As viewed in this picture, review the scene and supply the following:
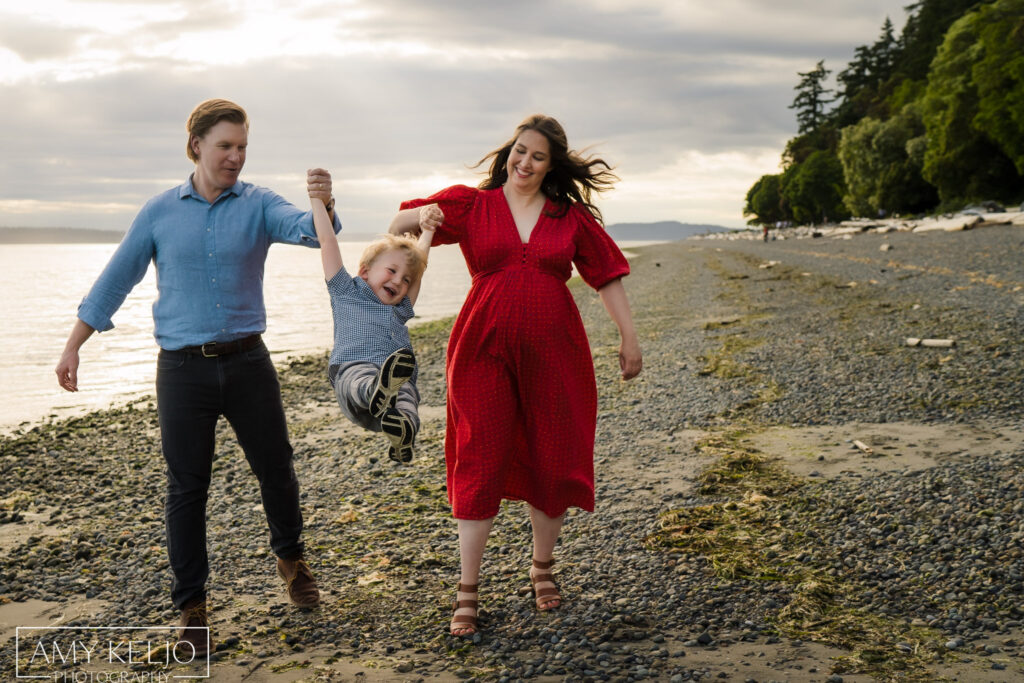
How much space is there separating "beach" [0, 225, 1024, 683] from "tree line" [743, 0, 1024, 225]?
126ft

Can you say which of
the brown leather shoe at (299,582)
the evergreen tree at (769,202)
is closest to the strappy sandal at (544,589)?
the brown leather shoe at (299,582)

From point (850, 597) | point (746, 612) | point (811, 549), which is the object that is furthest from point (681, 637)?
point (811, 549)

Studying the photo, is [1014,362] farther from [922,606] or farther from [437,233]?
[437,233]

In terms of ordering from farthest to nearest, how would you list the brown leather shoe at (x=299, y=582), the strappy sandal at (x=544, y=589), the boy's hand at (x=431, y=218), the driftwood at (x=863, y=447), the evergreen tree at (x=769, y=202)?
the evergreen tree at (x=769, y=202)
the driftwood at (x=863, y=447)
the brown leather shoe at (x=299, y=582)
the strappy sandal at (x=544, y=589)
the boy's hand at (x=431, y=218)

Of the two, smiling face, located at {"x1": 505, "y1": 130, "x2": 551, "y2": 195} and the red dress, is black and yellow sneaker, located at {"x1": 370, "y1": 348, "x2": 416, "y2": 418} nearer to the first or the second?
the red dress

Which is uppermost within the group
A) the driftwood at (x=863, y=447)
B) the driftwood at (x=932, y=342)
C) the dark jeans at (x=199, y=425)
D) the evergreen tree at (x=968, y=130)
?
the evergreen tree at (x=968, y=130)

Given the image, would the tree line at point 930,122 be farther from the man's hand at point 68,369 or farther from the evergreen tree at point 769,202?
the man's hand at point 68,369

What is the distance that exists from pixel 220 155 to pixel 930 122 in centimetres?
5514

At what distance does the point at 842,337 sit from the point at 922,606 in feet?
29.3

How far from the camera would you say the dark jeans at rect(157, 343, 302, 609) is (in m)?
4.05

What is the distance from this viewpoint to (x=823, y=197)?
278ft

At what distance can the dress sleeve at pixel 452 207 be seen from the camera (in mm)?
4148

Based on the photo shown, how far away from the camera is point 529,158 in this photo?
4121 millimetres
